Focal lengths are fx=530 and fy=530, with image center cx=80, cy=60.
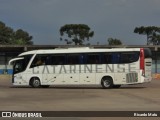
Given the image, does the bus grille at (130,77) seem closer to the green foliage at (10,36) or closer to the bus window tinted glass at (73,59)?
the bus window tinted glass at (73,59)

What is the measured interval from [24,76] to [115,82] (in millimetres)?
6030

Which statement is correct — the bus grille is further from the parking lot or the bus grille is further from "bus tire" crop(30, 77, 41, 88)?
the parking lot

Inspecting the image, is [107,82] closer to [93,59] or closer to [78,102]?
[93,59]

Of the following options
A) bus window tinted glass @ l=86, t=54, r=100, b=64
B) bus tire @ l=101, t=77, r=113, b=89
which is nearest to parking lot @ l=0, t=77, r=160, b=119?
bus tire @ l=101, t=77, r=113, b=89

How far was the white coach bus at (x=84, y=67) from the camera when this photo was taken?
1282 inches

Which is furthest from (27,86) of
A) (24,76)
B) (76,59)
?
(76,59)

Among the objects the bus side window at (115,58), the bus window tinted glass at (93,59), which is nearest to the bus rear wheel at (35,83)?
the bus window tinted glass at (93,59)

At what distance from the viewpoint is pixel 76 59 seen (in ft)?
111

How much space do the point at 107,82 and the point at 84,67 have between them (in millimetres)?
1742

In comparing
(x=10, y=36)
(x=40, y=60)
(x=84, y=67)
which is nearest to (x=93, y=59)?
(x=84, y=67)

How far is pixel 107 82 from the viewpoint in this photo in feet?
109

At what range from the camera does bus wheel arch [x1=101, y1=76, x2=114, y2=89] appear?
33.0 m

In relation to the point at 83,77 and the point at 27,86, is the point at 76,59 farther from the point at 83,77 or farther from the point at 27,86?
the point at 27,86

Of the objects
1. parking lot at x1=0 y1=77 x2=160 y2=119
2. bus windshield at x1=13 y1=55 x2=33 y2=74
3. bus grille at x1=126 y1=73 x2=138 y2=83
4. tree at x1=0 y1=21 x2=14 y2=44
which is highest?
tree at x1=0 y1=21 x2=14 y2=44
